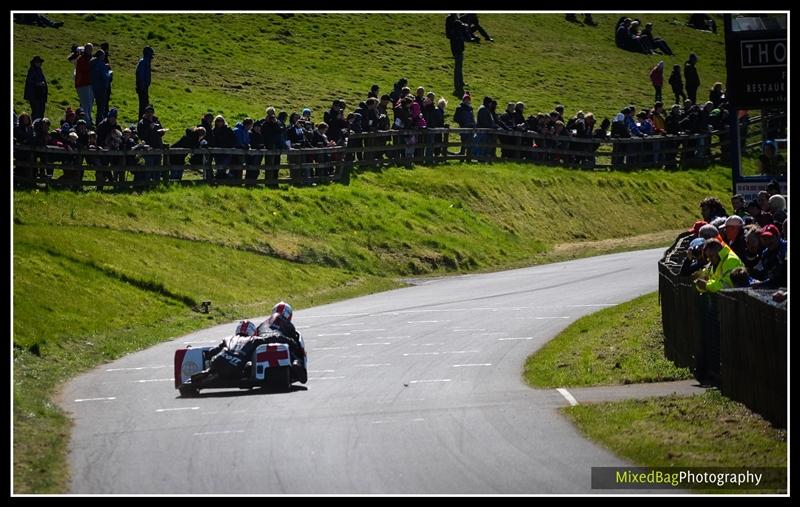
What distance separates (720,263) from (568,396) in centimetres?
262

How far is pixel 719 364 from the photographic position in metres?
16.9

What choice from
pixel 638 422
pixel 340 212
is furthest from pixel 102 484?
pixel 340 212

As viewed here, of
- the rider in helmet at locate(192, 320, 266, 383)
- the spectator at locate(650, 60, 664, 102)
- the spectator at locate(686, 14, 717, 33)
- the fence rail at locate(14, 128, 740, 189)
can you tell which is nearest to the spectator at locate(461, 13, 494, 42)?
the spectator at locate(650, 60, 664, 102)

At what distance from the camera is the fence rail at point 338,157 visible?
1211 inches

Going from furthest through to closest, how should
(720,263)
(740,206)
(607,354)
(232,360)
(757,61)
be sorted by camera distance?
(740,206), (757,61), (607,354), (232,360), (720,263)

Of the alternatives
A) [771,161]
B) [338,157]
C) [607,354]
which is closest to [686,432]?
[607,354]

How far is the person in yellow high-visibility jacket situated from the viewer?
16.3m

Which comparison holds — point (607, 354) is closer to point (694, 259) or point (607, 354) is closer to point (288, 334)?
point (694, 259)

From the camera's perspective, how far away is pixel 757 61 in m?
21.3

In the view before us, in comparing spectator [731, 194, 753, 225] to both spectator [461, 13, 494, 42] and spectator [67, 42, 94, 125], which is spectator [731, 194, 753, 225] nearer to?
spectator [67, 42, 94, 125]

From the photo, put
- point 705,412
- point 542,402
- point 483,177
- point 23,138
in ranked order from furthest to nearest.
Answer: point 483,177 < point 23,138 < point 542,402 < point 705,412

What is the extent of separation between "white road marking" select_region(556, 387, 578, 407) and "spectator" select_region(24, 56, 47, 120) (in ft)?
62.9

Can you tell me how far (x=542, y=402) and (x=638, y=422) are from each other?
1994 mm
